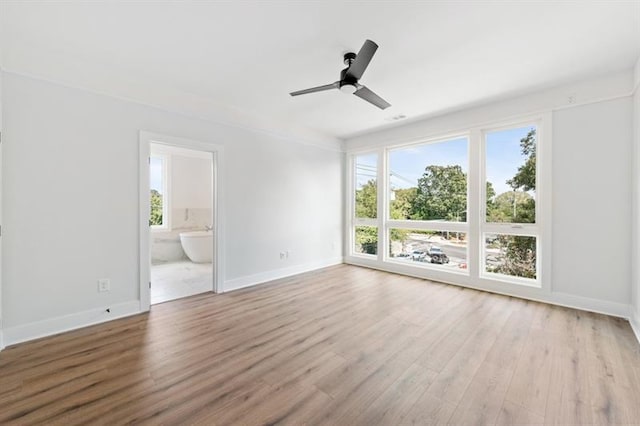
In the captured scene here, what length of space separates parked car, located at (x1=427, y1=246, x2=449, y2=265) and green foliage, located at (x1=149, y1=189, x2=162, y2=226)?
5823 mm

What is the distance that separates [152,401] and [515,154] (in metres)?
4.72

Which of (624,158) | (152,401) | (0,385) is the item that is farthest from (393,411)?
(624,158)

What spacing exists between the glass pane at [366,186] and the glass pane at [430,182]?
1.11 feet

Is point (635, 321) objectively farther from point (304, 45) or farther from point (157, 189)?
point (157, 189)

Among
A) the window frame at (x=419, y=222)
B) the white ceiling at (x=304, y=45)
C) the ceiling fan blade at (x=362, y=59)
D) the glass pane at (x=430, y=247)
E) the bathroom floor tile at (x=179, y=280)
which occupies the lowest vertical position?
the bathroom floor tile at (x=179, y=280)

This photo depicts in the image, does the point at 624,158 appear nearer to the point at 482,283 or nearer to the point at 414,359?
the point at 482,283

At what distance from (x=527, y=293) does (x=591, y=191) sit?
1436mm

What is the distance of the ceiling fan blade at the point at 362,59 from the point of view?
6.63 feet

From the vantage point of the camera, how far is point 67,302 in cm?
266

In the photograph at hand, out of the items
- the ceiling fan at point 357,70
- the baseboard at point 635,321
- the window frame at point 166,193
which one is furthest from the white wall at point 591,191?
the window frame at point 166,193

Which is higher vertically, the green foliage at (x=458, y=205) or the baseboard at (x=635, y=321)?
the green foliage at (x=458, y=205)

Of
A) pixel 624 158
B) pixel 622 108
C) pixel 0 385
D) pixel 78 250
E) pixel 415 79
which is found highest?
pixel 415 79

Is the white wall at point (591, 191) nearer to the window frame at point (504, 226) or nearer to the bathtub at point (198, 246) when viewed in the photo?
the window frame at point (504, 226)

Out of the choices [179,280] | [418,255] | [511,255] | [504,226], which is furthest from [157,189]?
[511,255]
